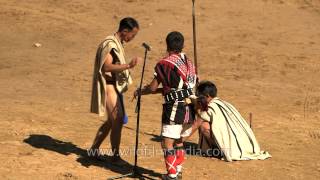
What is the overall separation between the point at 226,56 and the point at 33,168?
8.79 meters

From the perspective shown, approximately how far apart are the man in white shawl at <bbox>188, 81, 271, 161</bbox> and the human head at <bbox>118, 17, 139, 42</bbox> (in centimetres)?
127

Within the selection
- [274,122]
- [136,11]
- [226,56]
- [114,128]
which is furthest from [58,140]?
[136,11]

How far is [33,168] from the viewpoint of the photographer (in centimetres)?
754

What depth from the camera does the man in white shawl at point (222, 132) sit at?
8.30 metres

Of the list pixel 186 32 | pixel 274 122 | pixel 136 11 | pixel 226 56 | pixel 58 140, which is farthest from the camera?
pixel 136 11

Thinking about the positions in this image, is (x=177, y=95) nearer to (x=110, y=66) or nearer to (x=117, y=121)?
(x=110, y=66)

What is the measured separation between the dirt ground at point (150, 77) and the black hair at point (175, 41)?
1531mm

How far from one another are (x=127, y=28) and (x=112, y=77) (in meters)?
0.56

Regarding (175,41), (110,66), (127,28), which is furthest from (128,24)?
(175,41)

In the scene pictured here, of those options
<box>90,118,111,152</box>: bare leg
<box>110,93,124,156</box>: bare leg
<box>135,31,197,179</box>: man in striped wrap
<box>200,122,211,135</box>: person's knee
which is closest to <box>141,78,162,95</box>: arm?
<box>135,31,197,179</box>: man in striped wrap

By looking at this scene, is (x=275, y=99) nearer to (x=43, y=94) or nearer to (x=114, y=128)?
(x=43, y=94)

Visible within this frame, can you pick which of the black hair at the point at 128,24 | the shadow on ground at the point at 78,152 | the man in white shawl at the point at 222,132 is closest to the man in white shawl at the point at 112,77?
the black hair at the point at 128,24

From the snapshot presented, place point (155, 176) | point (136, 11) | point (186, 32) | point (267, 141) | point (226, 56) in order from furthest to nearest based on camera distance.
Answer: point (136, 11) < point (186, 32) < point (226, 56) < point (267, 141) < point (155, 176)

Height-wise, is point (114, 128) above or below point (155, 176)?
above
